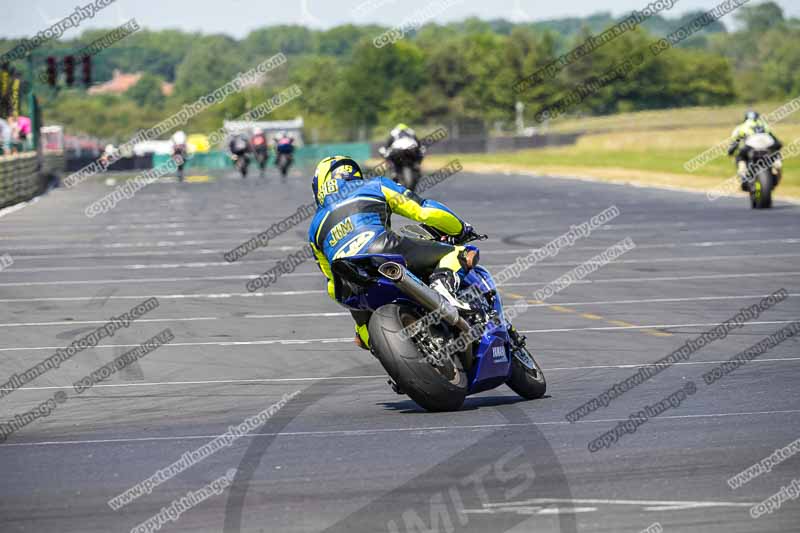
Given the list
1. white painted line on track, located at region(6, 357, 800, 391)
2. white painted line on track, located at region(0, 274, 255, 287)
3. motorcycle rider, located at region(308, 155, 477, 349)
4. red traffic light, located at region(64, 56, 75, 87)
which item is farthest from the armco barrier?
motorcycle rider, located at region(308, 155, 477, 349)

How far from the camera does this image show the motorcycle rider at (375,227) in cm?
852

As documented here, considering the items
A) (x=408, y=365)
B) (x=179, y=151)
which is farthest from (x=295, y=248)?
(x=179, y=151)

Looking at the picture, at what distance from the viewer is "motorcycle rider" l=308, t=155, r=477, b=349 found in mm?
8523

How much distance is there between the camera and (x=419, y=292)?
27.1 feet

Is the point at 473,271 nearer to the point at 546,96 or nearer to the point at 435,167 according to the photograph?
the point at 435,167

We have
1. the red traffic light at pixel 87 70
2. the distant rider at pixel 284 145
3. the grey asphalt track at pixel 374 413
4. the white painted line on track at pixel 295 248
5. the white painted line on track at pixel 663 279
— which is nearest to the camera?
the grey asphalt track at pixel 374 413

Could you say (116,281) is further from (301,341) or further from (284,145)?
(284,145)

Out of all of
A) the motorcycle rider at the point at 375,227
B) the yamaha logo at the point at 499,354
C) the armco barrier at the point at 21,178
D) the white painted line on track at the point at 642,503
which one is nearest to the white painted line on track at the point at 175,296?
the motorcycle rider at the point at 375,227

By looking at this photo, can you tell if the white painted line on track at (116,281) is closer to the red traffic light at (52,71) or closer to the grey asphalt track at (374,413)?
the grey asphalt track at (374,413)

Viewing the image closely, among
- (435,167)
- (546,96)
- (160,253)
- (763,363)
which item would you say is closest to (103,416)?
(763,363)

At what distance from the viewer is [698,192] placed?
3419 centimetres

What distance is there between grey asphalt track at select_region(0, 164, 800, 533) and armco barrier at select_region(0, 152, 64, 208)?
48.9ft

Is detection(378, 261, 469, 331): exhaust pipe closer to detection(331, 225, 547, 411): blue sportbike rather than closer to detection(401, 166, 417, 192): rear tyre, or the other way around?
detection(331, 225, 547, 411): blue sportbike

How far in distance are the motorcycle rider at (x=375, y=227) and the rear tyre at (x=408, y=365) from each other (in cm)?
41
